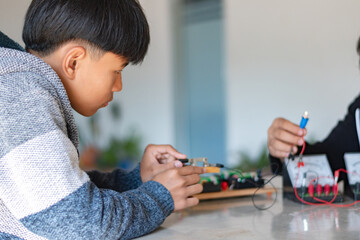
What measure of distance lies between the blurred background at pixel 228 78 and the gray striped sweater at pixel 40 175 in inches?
110

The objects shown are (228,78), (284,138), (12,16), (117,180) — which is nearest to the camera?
(117,180)

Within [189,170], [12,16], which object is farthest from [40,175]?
[12,16]

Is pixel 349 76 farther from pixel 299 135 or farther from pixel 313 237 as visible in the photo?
pixel 313 237

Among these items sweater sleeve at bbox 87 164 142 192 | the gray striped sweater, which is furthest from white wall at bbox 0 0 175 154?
the gray striped sweater

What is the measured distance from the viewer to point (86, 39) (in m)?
0.86

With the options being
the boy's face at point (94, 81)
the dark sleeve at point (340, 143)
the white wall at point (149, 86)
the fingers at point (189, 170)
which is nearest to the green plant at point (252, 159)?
the white wall at point (149, 86)

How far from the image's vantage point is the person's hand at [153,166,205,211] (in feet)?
2.94

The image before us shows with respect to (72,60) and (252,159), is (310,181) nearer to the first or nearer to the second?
(72,60)

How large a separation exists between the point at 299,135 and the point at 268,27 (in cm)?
268

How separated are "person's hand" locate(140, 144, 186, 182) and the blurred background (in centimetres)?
241

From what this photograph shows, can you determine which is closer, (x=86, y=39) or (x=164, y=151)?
(x=86, y=39)

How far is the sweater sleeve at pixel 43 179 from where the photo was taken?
0.68 metres

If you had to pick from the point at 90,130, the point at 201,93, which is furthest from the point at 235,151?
the point at 90,130

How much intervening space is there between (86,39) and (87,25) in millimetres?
27
